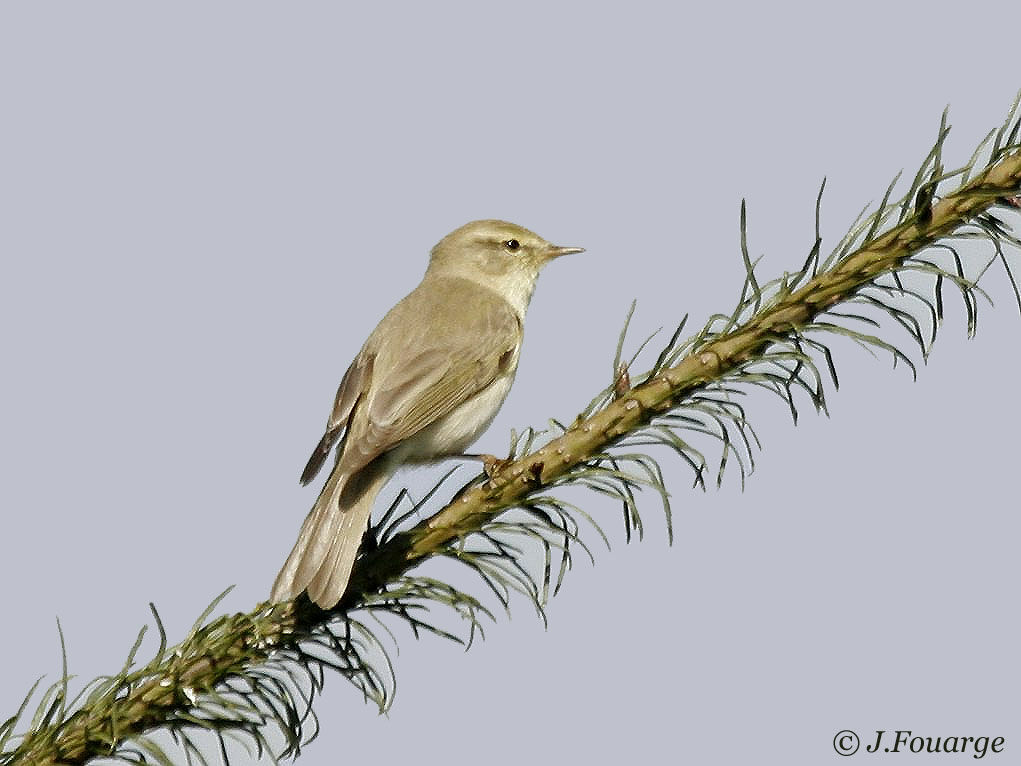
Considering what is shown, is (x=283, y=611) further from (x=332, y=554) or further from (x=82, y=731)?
(x=82, y=731)

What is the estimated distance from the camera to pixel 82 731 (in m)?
2.27

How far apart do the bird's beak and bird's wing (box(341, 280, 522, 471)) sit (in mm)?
650

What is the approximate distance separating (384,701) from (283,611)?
291mm

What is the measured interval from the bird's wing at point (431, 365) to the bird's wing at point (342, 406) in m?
0.04

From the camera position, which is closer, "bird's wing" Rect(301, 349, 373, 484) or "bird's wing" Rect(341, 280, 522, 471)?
"bird's wing" Rect(301, 349, 373, 484)

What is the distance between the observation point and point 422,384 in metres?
4.48

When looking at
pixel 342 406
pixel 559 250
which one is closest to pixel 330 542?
pixel 342 406

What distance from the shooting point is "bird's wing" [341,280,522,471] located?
4031mm

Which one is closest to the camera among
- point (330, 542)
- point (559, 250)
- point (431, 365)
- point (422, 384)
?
point (330, 542)

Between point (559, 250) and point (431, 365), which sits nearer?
point (431, 365)

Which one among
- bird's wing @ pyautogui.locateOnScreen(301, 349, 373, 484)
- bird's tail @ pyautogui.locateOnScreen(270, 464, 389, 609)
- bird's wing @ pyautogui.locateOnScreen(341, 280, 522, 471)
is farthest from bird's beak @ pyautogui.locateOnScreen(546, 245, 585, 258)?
bird's tail @ pyautogui.locateOnScreen(270, 464, 389, 609)

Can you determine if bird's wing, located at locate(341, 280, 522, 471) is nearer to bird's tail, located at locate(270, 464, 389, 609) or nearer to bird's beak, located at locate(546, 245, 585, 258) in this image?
bird's tail, located at locate(270, 464, 389, 609)

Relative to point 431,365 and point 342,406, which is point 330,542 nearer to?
point 342,406

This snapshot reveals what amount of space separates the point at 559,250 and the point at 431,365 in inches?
63.9
